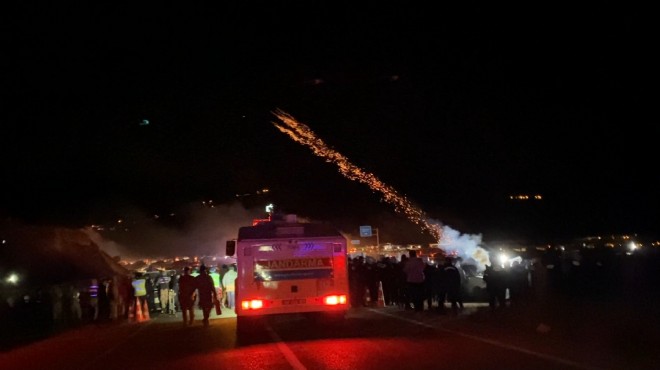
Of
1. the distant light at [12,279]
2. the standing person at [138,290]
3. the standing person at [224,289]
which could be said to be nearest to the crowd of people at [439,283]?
the standing person at [224,289]

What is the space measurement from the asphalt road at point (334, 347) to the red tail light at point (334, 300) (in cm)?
65

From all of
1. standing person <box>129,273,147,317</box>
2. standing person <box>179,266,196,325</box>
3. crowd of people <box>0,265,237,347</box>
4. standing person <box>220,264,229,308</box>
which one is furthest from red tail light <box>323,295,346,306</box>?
standing person <box>129,273,147,317</box>

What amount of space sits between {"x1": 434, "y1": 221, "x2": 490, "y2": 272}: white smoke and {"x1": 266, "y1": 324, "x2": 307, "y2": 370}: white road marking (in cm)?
1496

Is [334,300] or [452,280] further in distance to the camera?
[452,280]

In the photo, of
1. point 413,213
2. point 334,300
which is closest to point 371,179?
point 413,213

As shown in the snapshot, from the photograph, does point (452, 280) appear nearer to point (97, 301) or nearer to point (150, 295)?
point (150, 295)

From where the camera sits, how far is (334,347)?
14086 millimetres

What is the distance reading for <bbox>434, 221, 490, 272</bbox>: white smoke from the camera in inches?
1334

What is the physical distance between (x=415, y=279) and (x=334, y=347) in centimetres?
717

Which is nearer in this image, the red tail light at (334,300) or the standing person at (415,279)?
the red tail light at (334,300)

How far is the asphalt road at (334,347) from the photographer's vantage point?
38.1ft

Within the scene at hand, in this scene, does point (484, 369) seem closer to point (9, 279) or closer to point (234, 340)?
point (234, 340)

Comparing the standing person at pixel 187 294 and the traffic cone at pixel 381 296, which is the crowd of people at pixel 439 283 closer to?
the traffic cone at pixel 381 296

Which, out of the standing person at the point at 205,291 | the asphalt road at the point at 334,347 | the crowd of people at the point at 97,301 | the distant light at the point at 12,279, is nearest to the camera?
the asphalt road at the point at 334,347
